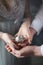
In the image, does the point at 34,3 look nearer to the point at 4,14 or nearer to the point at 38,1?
the point at 38,1

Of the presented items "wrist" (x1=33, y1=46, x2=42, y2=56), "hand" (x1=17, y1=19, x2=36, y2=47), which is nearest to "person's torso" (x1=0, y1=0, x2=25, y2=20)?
"hand" (x1=17, y1=19, x2=36, y2=47)

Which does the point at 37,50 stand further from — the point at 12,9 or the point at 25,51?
the point at 12,9

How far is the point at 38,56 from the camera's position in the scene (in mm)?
707

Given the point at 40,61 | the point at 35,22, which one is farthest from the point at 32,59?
the point at 35,22

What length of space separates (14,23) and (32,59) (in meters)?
0.15

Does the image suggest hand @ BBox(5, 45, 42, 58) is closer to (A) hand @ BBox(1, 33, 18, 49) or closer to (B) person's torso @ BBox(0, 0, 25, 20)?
(A) hand @ BBox(1, 33, 18, 49)

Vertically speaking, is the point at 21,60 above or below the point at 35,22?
below

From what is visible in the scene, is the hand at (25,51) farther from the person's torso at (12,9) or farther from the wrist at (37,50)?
the person's torso at (12,9)

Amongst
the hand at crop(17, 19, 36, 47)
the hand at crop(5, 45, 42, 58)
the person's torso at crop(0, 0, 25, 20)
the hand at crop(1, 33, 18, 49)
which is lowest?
the hand at crop(5, 45, 42, 58)

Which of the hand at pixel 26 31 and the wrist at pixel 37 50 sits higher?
the hand at pixel 26 31

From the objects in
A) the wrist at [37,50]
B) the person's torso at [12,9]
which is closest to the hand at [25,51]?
the wrist at [37,50]

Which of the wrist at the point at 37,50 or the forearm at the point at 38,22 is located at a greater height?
the forearm at the point at 38,22

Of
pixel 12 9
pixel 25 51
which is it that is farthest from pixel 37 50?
pixel 12 9

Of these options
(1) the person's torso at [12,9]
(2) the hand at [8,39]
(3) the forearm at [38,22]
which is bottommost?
(2) the hand at [8,39]
